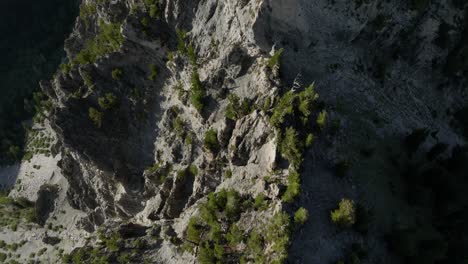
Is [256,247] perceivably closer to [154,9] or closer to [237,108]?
[237,108]

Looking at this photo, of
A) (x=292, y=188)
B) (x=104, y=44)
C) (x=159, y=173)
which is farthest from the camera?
(x=104, y=44)

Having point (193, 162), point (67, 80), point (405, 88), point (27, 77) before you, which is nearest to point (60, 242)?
point (67, 80)

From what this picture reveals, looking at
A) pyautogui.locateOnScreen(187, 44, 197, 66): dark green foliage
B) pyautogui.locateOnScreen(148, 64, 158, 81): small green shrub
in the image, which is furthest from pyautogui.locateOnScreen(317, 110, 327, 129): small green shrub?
pyautogui.locateOnScreen(148, 64, 158, 81): small green shrub

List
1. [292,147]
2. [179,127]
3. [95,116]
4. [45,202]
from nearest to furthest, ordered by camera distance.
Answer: [292,147] < [179,127] < [95,116] < [45,202]

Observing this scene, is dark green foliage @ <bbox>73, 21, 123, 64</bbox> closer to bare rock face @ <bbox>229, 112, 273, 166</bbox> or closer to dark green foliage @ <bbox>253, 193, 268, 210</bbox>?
bare rock face @ <bbox>229, 112, 273, 166</bbox>

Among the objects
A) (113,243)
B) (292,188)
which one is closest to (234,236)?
(292,188)

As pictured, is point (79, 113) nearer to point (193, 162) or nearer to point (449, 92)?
point (193, 162)

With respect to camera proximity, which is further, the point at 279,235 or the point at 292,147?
the point at 292,147
